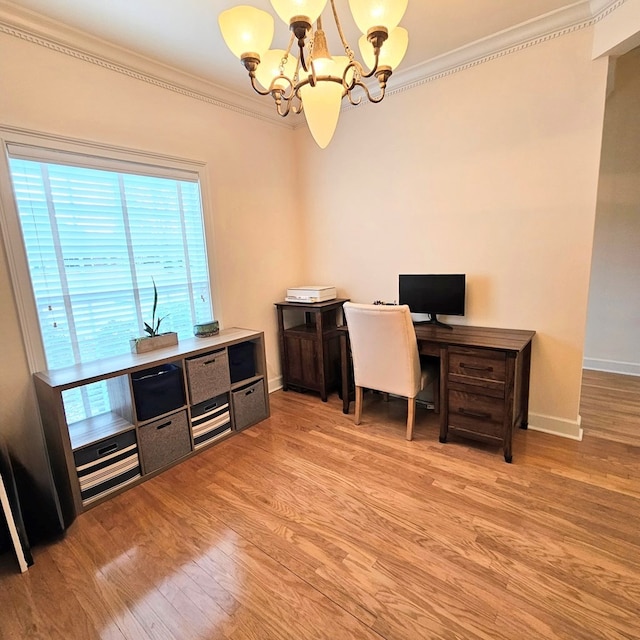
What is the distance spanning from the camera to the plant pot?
2.32 meters

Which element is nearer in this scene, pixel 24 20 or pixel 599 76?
pixel 24 20

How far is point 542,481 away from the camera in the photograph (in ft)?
6.52

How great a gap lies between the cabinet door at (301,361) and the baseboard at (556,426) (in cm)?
177

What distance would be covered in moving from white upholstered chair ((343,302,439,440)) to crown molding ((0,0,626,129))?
6.02ft

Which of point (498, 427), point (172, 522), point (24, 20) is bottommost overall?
point (172, 522)

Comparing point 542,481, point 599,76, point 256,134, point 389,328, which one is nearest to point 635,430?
point 542,481

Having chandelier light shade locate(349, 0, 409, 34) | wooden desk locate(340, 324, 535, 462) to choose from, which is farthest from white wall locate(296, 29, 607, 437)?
chandelier light shade locate(349, 0, 409, 34)

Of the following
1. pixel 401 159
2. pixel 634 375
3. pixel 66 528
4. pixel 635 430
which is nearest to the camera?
pixel 66 528

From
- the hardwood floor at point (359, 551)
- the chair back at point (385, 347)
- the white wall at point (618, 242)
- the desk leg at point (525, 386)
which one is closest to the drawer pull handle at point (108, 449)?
the hardwood floor at point (359, 551)

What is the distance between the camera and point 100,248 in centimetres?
225

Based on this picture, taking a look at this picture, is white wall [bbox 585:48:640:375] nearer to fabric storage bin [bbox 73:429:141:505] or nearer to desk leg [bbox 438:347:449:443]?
desk leg [bbox 438:347:449:443]

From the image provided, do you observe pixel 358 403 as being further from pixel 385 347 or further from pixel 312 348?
pixel 312 348

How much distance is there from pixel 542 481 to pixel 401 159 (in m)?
2.51

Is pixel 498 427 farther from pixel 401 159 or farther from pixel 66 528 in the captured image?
pixel 66 528
